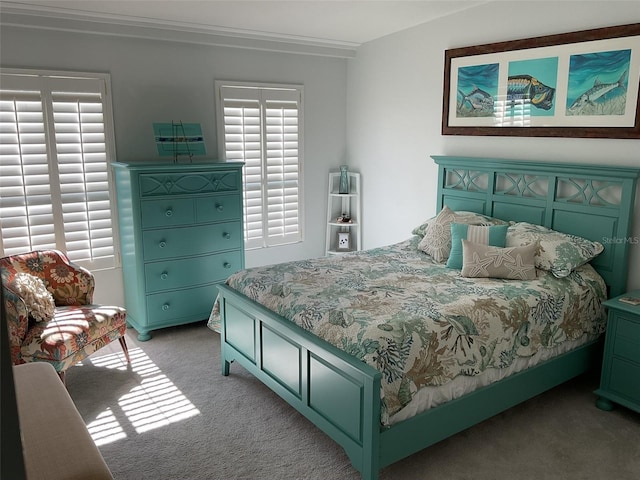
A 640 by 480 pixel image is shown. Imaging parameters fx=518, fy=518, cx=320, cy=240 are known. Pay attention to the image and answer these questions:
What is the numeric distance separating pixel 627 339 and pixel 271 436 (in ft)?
6.85

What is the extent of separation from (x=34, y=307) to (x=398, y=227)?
3.19 meters

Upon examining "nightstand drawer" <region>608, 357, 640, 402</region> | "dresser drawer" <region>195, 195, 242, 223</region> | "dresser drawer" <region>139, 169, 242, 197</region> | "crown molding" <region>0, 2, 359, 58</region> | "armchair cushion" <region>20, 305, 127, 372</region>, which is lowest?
"nightstand drawer" <region>608, 357, 640, 402</region>

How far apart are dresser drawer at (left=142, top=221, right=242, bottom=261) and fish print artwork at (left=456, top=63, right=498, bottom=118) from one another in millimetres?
2147

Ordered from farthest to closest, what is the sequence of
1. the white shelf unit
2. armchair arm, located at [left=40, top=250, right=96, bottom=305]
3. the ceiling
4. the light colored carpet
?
1. the white shelf unit
2. the ceiling
3. armchair arm, located at [left=40, top=250, right=96, bottom=305]
4. the light colored carpet

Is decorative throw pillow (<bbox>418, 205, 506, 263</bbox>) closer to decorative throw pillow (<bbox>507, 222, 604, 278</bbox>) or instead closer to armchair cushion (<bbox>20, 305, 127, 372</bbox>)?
decorative throw pillow (<bbox>507, 222, 604, 278</bbox>)

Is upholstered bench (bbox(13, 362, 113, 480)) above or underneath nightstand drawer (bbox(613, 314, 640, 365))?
above

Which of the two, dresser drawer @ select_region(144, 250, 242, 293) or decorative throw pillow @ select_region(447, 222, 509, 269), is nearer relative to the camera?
decorative throw pillow @ select_region(447, 222, 509, 269)

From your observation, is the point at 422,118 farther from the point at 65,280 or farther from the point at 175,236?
the point at 65,280

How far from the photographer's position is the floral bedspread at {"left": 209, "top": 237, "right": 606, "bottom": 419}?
7.94ft

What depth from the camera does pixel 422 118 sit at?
4.68 metres

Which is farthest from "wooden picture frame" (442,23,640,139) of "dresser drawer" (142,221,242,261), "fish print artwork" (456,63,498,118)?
"dresser drawer" (142,221,242,261)

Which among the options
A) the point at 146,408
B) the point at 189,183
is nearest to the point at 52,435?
the point at 146,408

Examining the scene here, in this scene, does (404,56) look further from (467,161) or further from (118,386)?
(118,386)

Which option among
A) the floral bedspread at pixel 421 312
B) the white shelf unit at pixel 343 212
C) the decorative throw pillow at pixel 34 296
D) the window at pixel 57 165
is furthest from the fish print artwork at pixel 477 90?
the decorative throw pillow at pixel 34 296
